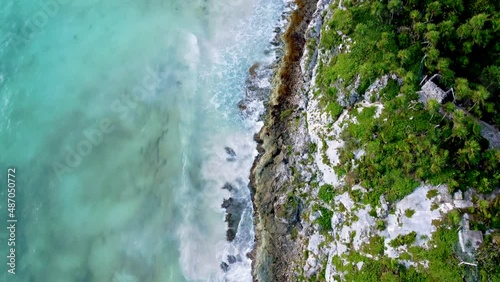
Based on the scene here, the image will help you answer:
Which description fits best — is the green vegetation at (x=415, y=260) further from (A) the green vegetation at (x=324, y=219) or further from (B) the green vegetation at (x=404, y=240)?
(A) the green vegetation at (x=324, y=219)

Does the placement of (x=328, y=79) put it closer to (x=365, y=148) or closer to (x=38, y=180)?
(x=365, y=148)

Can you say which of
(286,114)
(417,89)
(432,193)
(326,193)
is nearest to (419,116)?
(417,89)

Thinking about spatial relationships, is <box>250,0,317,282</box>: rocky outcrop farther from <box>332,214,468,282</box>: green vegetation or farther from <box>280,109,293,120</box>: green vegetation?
<box>332,214,468,282</box>: green vegetation

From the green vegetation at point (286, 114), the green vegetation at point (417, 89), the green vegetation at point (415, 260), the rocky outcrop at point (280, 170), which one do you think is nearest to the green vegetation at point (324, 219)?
the rocky outcrop at point (280, 170)

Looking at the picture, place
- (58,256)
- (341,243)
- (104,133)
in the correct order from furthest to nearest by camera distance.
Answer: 1. (104,133)
2. (58,256)
3. (341,243)

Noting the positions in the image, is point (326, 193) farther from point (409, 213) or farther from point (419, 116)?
point (419, 116)

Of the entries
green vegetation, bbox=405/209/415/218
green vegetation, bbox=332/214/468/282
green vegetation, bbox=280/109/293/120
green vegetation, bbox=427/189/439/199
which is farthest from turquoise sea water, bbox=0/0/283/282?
green vegetation, bbox=427/189/439/199

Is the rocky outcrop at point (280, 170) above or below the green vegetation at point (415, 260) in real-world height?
above

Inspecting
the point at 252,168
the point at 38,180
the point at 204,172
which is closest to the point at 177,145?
the point at 204,172
